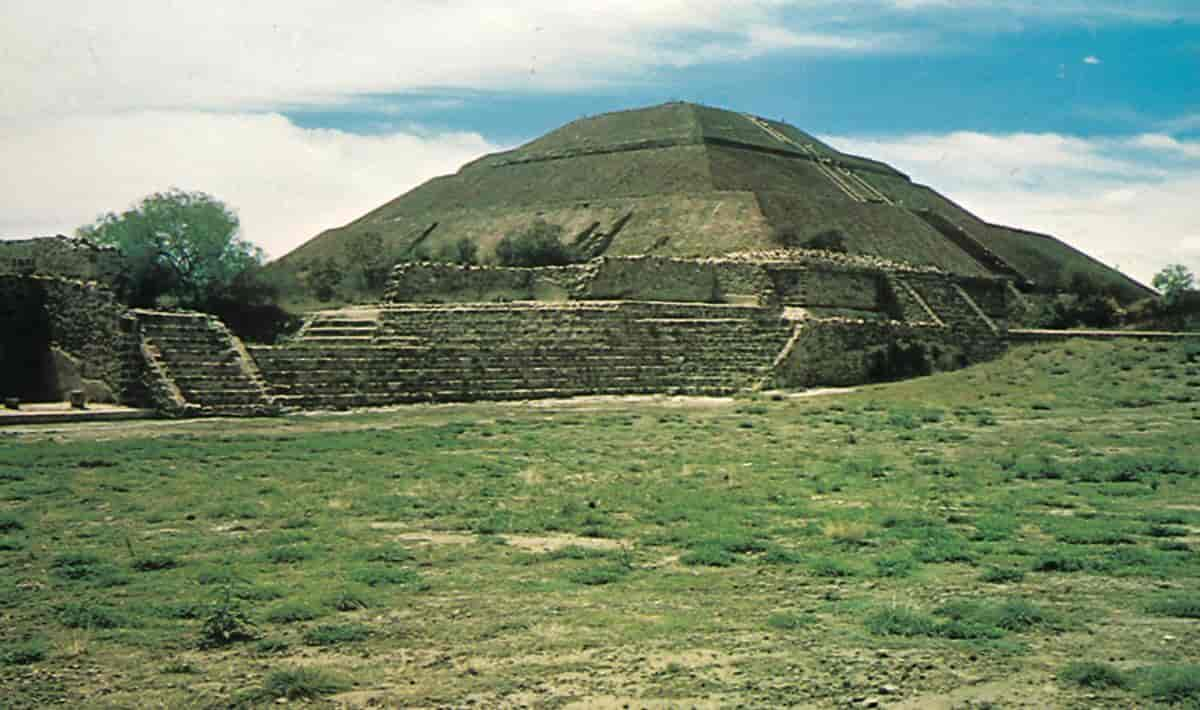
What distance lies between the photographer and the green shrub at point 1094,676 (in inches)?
232

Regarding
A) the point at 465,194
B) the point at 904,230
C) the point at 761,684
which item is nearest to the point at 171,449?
the point at 761,684

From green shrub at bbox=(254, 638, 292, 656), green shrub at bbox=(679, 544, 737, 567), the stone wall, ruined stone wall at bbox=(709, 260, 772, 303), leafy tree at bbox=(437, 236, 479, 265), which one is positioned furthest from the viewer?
leafy tree at bbox=(437, 236, 479, 265)

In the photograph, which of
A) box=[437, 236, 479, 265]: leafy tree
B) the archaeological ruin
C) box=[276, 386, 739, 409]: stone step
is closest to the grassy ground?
box=[276, 386, 739, 409]: stone step

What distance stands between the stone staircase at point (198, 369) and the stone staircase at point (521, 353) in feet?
1.76

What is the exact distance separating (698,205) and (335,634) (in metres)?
44.8

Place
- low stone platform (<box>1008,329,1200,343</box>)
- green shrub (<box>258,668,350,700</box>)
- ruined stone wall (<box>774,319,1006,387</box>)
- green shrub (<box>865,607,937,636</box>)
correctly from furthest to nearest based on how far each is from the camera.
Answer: low stone platform (<box>1008,329,1200,343</box>), ruined stone wall (<box>774,319,1006,387</box>), green shrub (<box>865,607,937,636</box>), green shrub (<box>258,668,350,700</box>)

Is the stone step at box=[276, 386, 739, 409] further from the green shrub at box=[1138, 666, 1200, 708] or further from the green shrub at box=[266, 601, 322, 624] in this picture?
the green shrub at box=[1138, 666, 1200, 708]

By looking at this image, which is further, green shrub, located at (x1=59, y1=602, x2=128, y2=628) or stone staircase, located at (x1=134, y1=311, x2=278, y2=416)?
stone staircase, located at (x1=134, y1=311, x2=278, y2=416)

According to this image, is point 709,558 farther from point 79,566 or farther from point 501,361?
point 501,361

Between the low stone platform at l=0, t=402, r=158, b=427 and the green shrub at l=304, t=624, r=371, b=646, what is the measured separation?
15092 millimetres

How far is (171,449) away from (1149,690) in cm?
1379

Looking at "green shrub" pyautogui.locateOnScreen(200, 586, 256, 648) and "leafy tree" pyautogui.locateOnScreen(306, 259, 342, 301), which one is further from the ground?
"leafy tree" pyautogui.locateOnScreen(306, 259, 342, 301)

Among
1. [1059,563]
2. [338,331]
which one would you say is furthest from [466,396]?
[1059,563]

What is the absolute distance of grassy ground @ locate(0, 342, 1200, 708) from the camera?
611 cm
